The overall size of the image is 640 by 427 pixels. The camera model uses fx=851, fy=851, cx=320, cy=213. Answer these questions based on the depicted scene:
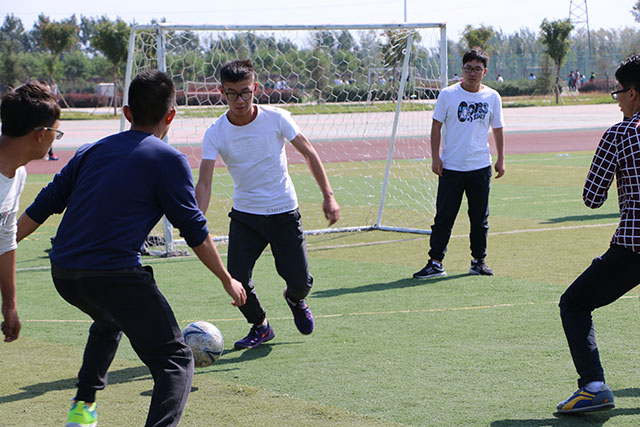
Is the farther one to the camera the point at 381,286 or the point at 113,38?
the point at 113,38

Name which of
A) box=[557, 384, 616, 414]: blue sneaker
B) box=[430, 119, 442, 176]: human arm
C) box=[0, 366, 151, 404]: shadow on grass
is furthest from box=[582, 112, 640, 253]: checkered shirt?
box=[430, 119, 442, 176]: human arm

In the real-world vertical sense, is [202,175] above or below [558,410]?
above

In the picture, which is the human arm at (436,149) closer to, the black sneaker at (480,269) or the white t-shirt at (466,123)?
the white t-shirt at (466,123)

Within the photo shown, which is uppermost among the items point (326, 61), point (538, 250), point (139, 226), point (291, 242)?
point (326, 61)

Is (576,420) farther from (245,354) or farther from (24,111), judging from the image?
(24,111)

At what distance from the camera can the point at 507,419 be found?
472 centimetres

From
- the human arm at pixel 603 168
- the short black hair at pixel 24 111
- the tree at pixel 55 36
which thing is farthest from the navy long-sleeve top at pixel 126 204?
the tree at pixel 55 36

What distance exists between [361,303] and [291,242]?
1.75 m

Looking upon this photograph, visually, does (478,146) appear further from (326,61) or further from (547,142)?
(547,142)

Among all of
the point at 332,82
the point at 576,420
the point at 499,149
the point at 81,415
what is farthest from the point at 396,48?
the point at 81,415

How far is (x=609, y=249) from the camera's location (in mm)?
4648

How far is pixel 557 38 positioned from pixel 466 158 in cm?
4904

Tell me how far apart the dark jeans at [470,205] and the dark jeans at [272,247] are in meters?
3.02

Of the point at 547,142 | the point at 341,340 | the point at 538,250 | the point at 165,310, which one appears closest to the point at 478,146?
the point at 538,250
